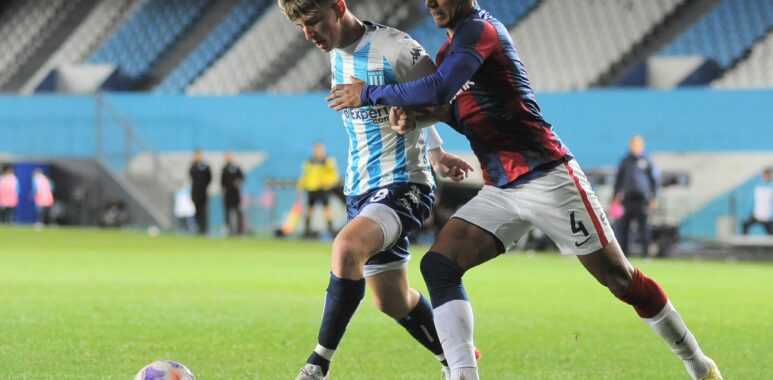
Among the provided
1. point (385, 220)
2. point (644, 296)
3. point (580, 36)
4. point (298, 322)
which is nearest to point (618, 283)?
point (644, 296)

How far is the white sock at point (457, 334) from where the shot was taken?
5.33m

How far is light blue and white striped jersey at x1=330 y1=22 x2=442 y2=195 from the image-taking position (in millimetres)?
6332

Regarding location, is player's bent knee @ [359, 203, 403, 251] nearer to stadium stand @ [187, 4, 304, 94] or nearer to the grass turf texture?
the grass turf texture

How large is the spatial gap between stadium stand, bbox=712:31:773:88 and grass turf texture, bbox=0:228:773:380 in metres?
12.2

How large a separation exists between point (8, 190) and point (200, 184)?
261 inches

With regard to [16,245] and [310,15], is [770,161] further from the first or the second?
[310,15]

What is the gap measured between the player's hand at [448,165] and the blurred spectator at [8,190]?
26.7 meters

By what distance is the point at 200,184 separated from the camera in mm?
27844

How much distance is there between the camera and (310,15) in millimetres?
6023

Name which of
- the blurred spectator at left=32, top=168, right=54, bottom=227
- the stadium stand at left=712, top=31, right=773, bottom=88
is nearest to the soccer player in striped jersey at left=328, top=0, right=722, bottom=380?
the stadium stand at left=712, top=31, right=773, bottom=88

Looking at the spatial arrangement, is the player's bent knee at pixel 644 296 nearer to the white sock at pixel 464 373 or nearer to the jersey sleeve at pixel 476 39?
the white sock at pixel 464 373

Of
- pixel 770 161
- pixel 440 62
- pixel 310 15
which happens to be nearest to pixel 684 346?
pixel 440 62

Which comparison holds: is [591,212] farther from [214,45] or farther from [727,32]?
[214,45]

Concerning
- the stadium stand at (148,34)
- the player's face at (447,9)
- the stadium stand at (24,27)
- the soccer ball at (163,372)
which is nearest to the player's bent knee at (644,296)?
the player's face at (447,9)
